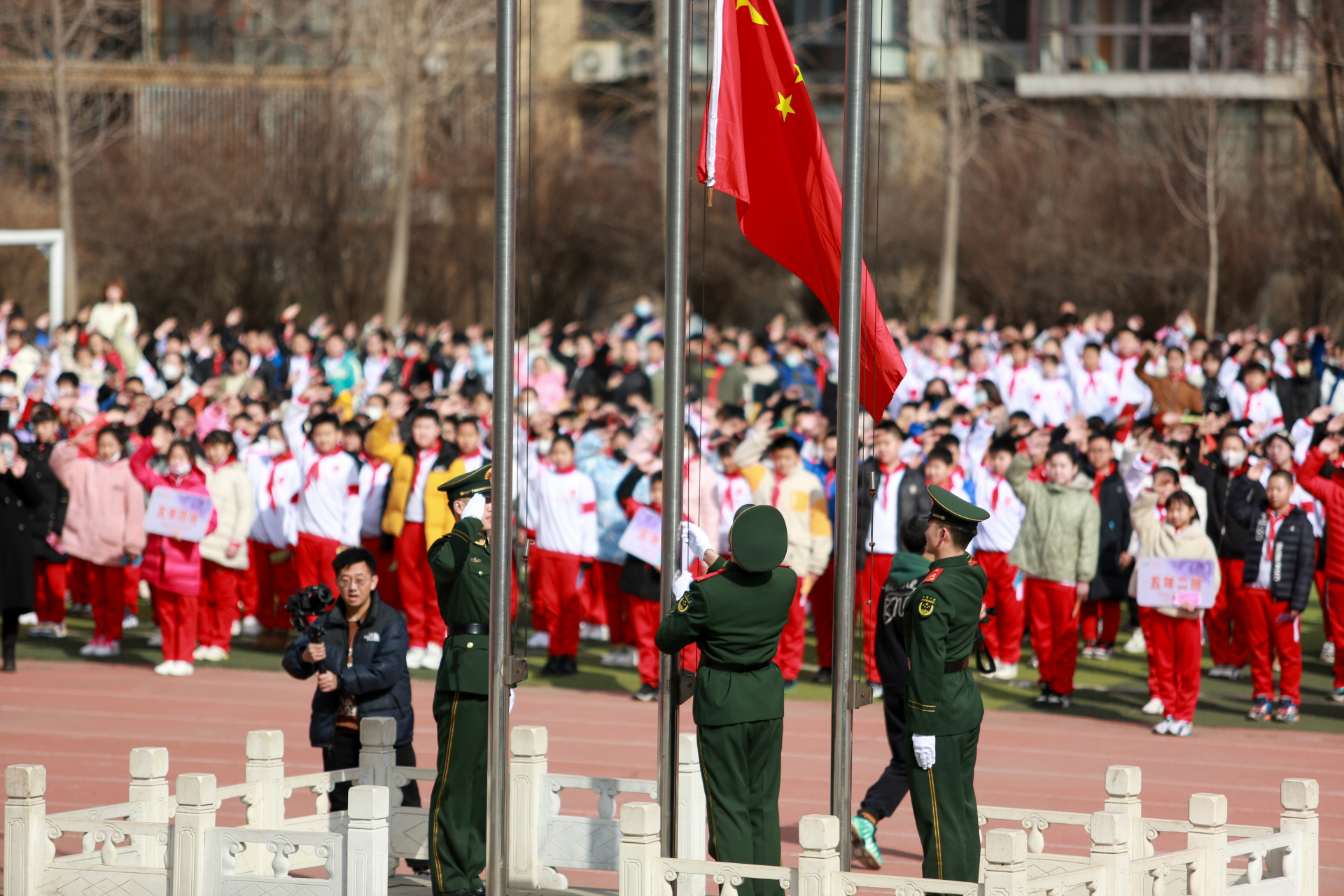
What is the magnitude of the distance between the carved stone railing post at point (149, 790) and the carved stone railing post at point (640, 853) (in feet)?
8.00

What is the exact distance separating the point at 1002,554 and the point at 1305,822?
17.7 ft

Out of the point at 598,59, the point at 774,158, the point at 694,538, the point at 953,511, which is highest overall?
the point at 598,59

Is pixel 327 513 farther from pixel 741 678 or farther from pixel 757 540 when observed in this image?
pixel 757 540

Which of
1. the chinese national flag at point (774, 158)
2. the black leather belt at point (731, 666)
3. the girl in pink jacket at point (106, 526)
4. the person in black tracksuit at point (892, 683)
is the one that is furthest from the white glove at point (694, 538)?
the girl in pink jacket at point (106, 526)

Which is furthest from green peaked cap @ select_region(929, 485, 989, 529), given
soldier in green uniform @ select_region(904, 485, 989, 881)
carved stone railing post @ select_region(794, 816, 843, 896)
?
carved stone railing post @ select_region(794, 816, 843, 896)

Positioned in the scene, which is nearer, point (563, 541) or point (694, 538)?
point (694, 538)

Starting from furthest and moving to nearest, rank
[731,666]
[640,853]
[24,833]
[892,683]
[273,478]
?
[273,478] → [892,683] → [24,833] → [731,666] → [640,853]

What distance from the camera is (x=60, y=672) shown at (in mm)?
13453

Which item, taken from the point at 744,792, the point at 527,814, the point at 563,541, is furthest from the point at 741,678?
the point at 563,541

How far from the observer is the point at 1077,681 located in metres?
13.3

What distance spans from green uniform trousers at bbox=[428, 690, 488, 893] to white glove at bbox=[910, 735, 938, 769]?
71.2 inches

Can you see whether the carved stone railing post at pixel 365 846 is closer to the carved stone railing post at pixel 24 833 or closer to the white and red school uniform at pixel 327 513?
the carved stone railing post at pixel 24 833

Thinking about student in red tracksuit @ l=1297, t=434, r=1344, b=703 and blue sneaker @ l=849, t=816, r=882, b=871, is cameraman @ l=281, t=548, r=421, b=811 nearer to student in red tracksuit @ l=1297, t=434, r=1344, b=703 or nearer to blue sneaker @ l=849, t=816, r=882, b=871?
blue sneaker @ l=849, t=816, r=882, b=871

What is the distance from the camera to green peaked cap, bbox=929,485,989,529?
705 cm
